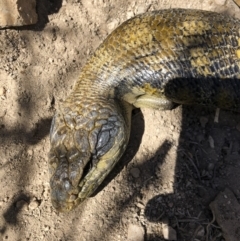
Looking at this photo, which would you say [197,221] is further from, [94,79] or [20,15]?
[20,15]

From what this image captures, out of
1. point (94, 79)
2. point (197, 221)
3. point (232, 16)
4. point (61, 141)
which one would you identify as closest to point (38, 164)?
point (61, 141)

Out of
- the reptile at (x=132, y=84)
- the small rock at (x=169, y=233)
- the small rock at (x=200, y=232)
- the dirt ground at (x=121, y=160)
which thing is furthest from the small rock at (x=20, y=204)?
the small rock at (x=200, y=232)

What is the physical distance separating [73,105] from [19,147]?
87 cm

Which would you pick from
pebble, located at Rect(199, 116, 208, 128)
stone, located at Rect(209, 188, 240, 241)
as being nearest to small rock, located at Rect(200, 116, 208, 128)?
pebble, located at Rect(199, 116, 208, 128)

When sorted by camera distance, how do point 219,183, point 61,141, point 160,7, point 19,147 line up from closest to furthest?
point 61,141 < point 219,183 < point 19,147 < point 160,7

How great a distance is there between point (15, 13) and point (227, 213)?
10.2ft

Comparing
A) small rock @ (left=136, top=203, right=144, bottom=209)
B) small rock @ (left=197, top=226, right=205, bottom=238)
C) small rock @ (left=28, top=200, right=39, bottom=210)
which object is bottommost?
small rock @ (left=197, top=226, right=205, bottom=238)

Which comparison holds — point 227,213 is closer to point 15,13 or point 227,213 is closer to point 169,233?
Answer: point 169,233

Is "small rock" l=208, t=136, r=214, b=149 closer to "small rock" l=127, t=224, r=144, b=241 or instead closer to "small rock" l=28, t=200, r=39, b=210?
"small rock" l=127, t=224, r=144, b=241

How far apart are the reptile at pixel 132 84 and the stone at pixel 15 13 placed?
39.4 inches

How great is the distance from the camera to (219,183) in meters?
4.13

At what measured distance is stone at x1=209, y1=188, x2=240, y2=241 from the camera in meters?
3.88

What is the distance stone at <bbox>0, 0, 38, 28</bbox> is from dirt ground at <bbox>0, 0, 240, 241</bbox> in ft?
0.46

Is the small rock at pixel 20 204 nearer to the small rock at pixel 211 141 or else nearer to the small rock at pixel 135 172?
the small rock at pixel 135 172
